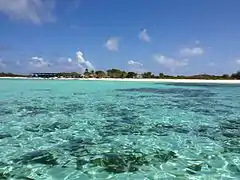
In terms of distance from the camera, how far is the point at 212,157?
6.42 metres

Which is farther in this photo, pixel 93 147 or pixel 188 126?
pixel 188 126

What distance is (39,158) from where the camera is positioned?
6.18 metres

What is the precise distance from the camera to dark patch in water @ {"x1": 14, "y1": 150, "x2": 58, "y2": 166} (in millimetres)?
5922

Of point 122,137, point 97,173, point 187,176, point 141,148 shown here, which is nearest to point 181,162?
point 187,176

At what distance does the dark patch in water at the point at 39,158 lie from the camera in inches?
233

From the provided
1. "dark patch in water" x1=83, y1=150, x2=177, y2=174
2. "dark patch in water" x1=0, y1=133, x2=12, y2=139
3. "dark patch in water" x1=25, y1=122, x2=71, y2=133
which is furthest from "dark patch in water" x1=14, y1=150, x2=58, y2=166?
"dark patch in water" x1=25, y1=122, x2=71, y2=133

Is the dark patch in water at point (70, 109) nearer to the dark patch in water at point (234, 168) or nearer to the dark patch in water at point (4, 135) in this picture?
the dark patch in water at point (4, 135)

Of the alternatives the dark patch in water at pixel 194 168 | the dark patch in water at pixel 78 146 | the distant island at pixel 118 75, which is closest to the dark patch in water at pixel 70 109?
the dark patch in water at pixel 78 146

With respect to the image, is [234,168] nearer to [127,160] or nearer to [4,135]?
[127,160]

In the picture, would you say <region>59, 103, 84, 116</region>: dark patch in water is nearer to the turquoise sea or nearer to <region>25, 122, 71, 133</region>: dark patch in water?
the turquoise sea

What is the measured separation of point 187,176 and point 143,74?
275 feet

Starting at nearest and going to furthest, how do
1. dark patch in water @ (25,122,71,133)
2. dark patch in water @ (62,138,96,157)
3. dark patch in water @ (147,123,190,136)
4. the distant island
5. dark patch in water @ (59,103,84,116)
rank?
dark patch in water @ (62,138,96,157)
dark patch in water @ (147,123,190,136)
dark patch in water @ (25,122,71,133)
dark patch in water @ (59,103,84,116)
the distant island

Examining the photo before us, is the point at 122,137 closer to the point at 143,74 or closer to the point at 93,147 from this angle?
the point at 93,147

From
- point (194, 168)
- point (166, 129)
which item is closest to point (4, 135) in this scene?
point (166, 129)
